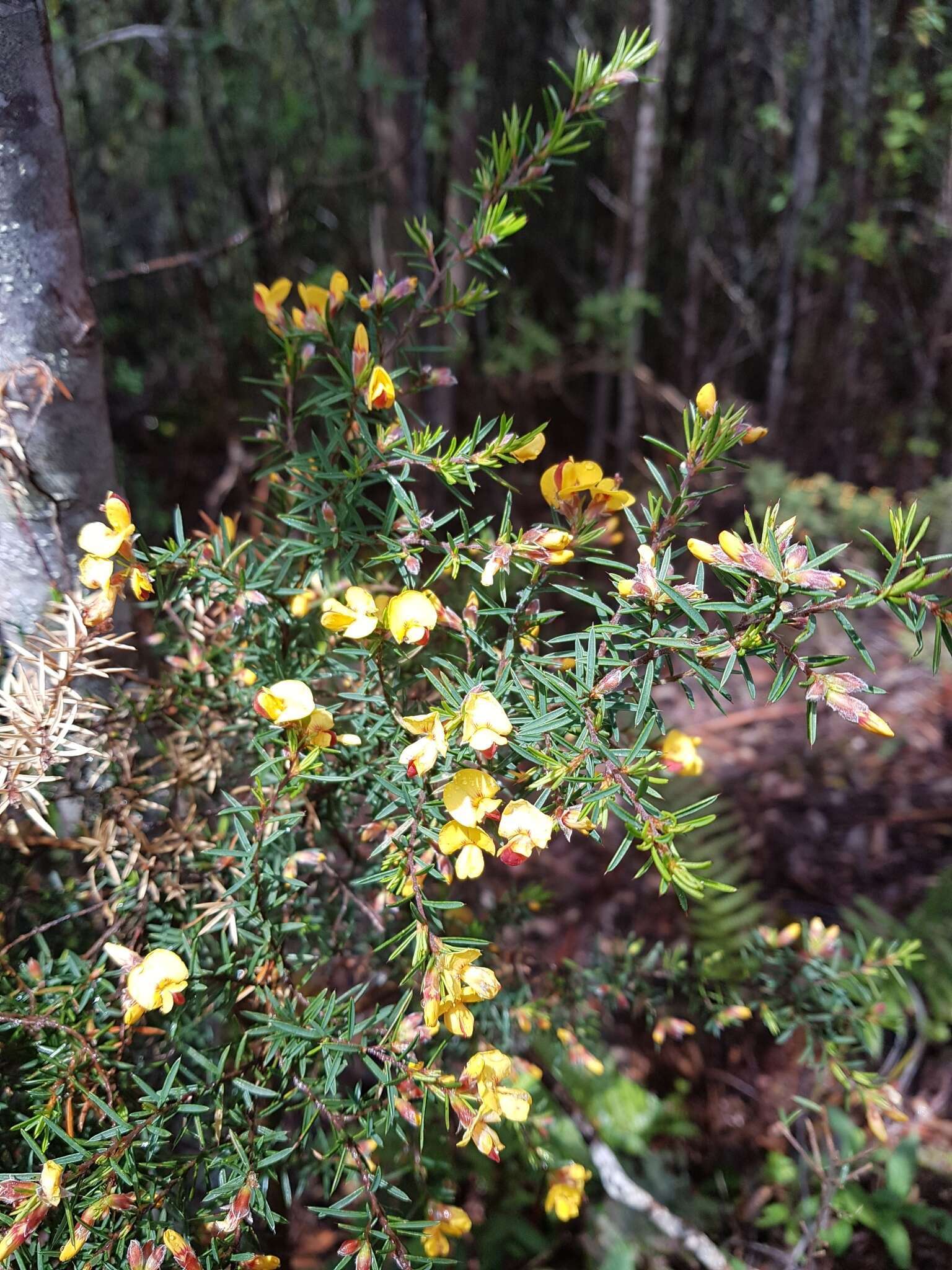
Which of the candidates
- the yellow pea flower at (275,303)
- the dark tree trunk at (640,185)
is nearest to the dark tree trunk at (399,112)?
the dark tree trunk at (640,185)

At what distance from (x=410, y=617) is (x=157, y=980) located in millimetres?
385

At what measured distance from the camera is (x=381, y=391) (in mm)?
800

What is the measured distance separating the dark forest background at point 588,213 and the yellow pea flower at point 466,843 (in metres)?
2.29

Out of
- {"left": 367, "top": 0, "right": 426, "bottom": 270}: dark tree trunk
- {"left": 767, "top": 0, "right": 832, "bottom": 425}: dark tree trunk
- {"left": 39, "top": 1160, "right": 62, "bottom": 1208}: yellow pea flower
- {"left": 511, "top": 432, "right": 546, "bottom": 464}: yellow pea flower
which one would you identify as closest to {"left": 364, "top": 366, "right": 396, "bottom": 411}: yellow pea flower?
{"left": 511, "top": 432, "right": 546, "bottom": 464}: yellow pea flower

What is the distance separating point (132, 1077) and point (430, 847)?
349 millimetres

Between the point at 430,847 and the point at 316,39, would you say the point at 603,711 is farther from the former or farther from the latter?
the point at 316,39

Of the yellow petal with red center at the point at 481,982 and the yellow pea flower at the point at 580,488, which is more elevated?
the yellow pea flower at the point at 580,488

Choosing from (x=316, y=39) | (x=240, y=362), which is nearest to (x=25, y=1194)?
(x=240, y=362)

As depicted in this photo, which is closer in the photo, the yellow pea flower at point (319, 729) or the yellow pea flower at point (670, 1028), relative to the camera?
the yellow pea flower at point (319, 729)

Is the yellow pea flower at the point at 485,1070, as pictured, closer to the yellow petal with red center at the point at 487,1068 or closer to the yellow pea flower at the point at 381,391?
the yellow petal with red center at the point at 487,1068

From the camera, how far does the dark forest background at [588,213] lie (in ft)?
9.77

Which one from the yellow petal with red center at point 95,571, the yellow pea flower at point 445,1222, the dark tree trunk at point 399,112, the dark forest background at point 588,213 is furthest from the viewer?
the dark forest background at point 588,213

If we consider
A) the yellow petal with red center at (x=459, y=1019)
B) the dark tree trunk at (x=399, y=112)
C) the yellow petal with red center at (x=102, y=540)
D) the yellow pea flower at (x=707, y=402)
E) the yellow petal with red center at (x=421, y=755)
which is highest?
the dark tree trunk at (x=399, y=112)

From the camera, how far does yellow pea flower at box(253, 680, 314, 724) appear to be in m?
0.71
